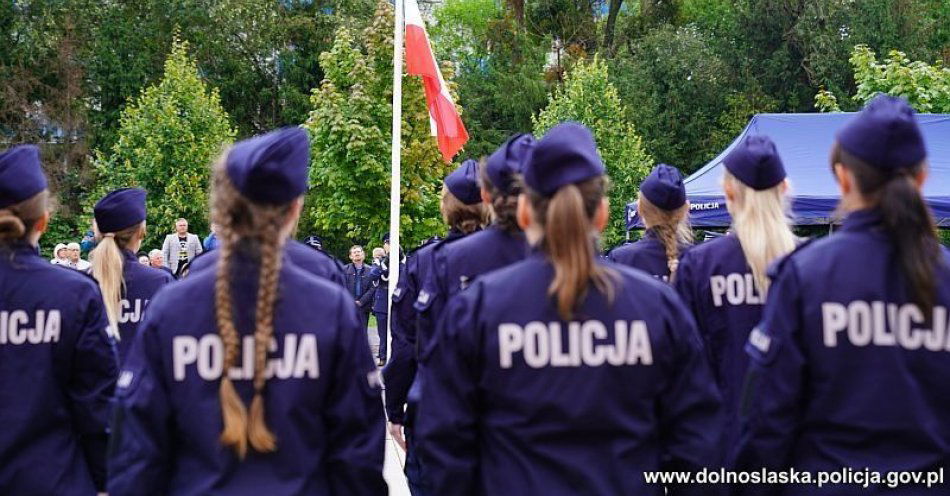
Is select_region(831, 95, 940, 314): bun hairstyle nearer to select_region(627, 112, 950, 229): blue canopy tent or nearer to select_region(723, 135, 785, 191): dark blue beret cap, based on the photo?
select_region(723, 135, 785, 191): dark blue beret cap

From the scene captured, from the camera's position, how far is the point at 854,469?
3416 millimetres

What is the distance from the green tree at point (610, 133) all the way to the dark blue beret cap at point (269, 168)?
29026mm

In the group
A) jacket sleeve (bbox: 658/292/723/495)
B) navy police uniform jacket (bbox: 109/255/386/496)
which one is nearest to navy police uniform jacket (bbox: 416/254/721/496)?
jacket sleeve (bbox: 658/292/723/495)

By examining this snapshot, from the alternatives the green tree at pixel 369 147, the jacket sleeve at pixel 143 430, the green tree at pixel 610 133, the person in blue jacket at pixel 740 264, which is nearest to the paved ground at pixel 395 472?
the person in blue jacket at pixel 740 264

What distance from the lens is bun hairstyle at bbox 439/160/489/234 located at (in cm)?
697

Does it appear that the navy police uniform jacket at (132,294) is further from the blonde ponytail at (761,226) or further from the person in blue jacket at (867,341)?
the person in blue jacket at (867,341)

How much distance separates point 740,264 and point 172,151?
28.1 m

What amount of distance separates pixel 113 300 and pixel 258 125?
41.2 meters

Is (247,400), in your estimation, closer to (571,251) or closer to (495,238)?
(571,251)

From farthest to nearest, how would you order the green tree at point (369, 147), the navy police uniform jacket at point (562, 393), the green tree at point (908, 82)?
the green tree at point (369, 147)
the green tree at point (908, 82)
the navy police uniform jacket at point (562, 393)

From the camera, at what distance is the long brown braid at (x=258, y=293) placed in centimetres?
336

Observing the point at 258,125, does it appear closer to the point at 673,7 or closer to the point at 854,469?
the point at 673,7

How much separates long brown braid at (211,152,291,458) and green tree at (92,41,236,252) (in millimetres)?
28090

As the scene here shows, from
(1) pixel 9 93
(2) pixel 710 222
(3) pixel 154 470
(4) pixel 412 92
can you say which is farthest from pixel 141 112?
(3) pixel 154 470
